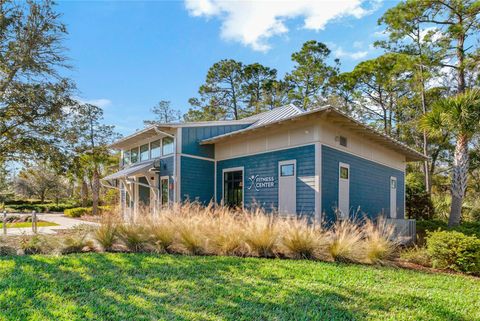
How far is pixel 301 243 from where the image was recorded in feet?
20.5

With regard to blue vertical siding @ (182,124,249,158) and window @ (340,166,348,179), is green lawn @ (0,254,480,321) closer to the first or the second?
window @ (340,166,348,179)

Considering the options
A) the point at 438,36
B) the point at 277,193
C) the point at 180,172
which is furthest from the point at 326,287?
the point at 438,36

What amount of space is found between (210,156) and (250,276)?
809 cm

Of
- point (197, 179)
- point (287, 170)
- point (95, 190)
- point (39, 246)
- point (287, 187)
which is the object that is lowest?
point (39, 246)

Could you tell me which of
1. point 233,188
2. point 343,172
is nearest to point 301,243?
point 343,172

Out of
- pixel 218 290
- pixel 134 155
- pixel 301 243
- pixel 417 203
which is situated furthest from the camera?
pixel 417 203

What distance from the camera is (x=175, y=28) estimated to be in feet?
41.0

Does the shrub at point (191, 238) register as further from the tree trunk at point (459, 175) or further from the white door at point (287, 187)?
the tree trunk at point (459, 175)

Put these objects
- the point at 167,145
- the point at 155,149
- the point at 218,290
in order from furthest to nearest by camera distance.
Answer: the point at 155,149 < the point at 167,145 < the point at 218,290

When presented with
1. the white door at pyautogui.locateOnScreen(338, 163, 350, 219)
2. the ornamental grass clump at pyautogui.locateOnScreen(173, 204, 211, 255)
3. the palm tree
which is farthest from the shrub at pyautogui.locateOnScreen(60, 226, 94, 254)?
the palm tree

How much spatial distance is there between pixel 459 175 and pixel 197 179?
373 inches

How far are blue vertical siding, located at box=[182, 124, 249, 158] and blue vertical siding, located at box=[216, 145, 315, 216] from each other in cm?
74

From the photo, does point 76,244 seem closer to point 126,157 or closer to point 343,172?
point 343,172

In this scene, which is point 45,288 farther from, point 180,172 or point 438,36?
point 438,36
